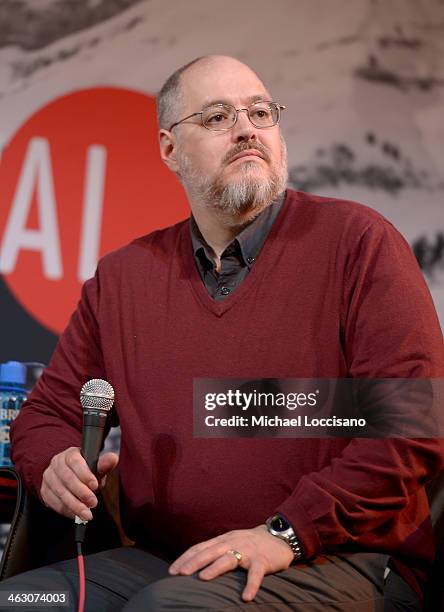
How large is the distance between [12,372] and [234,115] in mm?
1048

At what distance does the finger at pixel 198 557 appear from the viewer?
1.30m

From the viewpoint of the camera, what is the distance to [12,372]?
8.15ft

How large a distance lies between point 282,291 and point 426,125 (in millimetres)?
1416

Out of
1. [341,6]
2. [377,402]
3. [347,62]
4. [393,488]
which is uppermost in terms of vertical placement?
[341,6]

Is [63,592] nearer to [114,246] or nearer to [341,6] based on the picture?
[114,246]

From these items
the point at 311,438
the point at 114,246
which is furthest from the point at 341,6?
the point at 311,438

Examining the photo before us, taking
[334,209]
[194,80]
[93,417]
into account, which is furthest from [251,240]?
[93,417]

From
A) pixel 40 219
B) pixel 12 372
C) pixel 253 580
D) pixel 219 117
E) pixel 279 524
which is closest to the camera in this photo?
pixel 253 580

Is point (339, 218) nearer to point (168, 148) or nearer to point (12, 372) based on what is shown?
point (168, 148)

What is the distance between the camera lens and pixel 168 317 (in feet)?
5.80

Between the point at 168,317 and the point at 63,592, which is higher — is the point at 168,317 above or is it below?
above

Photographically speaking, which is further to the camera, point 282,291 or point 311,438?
point 282,291

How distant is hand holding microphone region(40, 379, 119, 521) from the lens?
139cm

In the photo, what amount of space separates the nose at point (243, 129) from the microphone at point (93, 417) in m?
0.70
